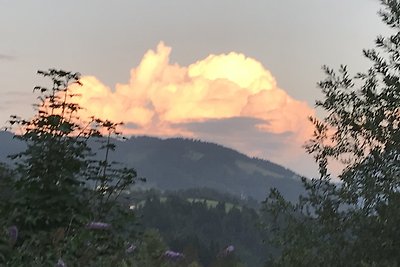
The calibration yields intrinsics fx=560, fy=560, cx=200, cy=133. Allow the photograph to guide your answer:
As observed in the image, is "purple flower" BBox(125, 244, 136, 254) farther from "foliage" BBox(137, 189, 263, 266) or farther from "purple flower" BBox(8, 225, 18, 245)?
"foliage" BBox(137, 189, 263, 266)

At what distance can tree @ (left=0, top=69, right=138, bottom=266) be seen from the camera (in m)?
6.41

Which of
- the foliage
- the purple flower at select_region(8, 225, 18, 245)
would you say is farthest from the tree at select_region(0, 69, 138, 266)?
the foliage

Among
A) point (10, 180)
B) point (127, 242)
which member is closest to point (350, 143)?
point (127, 242)

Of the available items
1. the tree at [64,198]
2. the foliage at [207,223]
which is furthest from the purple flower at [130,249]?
the foliage at [207,223]

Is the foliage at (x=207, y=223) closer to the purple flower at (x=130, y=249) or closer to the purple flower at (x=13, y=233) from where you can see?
the purple flower at (x=130, y=249)

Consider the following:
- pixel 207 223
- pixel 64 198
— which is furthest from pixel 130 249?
pixel 207 223

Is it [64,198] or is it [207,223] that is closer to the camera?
[64,198]

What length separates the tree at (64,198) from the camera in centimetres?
641

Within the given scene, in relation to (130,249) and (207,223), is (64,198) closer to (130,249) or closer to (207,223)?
(130,249)

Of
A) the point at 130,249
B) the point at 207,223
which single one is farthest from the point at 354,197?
the point at 207,223

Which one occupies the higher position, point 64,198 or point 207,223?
point 64,198

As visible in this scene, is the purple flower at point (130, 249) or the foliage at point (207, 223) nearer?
the purple flower at point (130, 249)

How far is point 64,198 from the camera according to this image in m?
7.01

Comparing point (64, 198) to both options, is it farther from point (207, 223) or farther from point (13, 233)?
point (207, 223)
